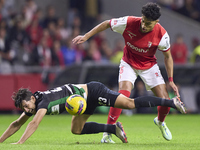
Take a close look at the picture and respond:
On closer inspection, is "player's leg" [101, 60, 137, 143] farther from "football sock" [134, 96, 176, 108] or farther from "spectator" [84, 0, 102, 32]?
"spectator" [84, 0, 102, 32]

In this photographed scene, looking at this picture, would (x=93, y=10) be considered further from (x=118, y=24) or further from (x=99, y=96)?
(x=99, y=96)

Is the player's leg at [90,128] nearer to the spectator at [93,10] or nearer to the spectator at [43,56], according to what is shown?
the spectator at [43,56]

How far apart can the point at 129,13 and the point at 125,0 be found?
2.80 feet

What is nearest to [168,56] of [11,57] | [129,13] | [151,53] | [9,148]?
[151,53]

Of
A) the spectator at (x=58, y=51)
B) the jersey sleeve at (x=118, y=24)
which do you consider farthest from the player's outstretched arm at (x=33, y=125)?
the spectator at (x=58, y=51)

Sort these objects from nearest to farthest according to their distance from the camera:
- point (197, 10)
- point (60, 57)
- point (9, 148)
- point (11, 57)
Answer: point (9, 148) → point (11, 57) → point (60, 57) → point (197, 10)

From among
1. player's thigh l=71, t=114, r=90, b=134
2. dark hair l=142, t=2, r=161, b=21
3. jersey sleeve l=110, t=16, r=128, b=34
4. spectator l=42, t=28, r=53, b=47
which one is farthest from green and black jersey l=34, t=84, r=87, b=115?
spectator l=42, t=28, r=53, b=47

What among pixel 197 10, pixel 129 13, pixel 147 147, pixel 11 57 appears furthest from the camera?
pixel 197 10

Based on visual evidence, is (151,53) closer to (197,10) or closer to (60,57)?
(60,57)

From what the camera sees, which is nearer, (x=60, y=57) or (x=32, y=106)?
(x=32, y=106)

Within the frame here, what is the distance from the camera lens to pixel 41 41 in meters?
15.5

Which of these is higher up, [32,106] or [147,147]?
[32,106]

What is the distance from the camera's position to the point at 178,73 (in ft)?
A: 52.6

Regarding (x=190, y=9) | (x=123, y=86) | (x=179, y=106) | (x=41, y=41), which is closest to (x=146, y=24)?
(x=123, y=86)
